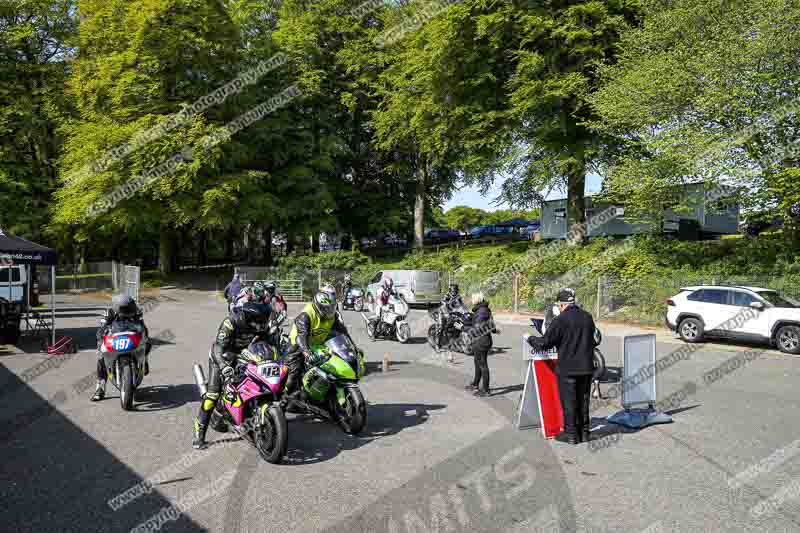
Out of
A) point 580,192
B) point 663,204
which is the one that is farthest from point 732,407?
point 580,192

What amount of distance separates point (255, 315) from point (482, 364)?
4.05 m

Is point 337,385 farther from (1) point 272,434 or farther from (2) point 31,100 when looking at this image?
(2) point 31,100

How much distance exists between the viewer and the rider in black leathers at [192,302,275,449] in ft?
21.7

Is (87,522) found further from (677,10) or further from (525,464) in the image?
(677,10)

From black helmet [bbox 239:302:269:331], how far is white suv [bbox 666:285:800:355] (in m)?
13.7

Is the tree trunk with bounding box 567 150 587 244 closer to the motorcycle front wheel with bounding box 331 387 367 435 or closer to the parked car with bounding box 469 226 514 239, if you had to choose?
the motorcycle front wheel with bounding box 331 387 367 435

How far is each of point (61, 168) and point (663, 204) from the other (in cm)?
3346

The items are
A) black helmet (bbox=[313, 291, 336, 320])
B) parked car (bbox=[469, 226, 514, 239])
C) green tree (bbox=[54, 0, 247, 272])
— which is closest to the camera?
black helmet (bbox=[313, 291, 336, 320])

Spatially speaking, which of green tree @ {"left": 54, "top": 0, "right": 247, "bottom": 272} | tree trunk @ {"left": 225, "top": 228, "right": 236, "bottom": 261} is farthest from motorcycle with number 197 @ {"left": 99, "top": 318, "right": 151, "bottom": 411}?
tree trunk @ {"left": 225, "top": 228, "right": 236, "bottom": 261}

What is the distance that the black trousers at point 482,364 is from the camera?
9.26 meters

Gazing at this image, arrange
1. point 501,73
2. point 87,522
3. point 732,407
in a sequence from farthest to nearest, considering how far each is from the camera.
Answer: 1. point 501,73
2. point 732,407
3. point 87,522

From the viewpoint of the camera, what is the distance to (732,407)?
8828mm

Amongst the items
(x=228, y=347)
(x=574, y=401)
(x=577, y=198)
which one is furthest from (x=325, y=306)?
(x=577, y=198)

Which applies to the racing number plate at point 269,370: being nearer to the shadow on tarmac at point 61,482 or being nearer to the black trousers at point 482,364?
the shadow on tarmac at point 61,482
